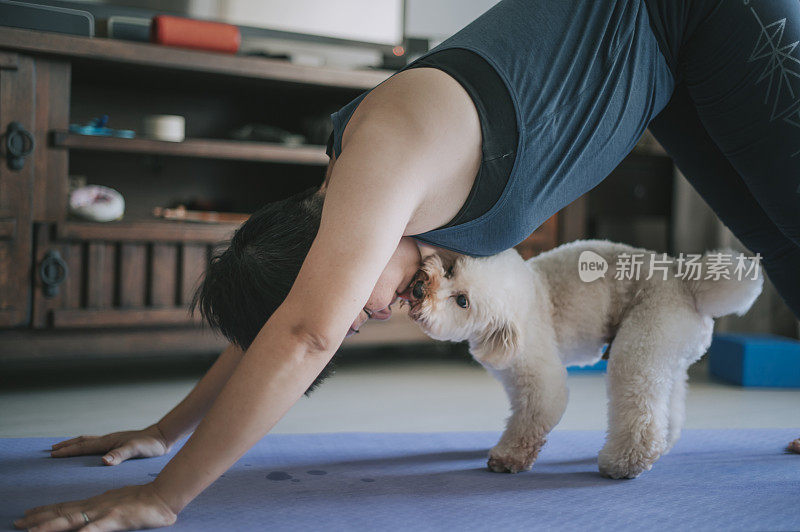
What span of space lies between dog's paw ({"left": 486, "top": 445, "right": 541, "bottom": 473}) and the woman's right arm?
43 centimetres

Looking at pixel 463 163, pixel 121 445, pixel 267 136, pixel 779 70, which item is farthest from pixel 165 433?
pixel 267 136

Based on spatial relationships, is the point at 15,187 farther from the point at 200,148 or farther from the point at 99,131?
the point at 200,148

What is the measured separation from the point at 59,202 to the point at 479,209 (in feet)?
4.13

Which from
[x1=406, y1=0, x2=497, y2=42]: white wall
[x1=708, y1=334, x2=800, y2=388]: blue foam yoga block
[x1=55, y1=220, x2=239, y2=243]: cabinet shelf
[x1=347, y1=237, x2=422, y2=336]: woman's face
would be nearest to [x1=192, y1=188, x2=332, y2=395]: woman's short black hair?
[x1=347, y1=237, x2=422, y2=336]: woman's face

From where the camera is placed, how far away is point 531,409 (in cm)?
114

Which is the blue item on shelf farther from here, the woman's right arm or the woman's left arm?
the woman's left arm

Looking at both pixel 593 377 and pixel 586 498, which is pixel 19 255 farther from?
pixel 593 377

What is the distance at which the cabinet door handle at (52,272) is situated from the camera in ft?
5.78

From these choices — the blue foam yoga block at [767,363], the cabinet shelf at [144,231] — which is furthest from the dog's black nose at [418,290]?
the blue foam yoga block at [767,363]

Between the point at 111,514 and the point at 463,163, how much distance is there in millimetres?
557

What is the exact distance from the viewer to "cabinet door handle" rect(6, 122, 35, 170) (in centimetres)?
171

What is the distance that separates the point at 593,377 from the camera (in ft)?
7.22

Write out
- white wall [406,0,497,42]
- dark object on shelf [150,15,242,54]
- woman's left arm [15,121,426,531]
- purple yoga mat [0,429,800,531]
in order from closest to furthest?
woman's left arm [15,121,426,531] < purple yoga mat [0,429,800,531] < dark object on shelf [150,15,242,54] < white wall [406,0,497,42]

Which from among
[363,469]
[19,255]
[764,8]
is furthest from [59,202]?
[764,8]
